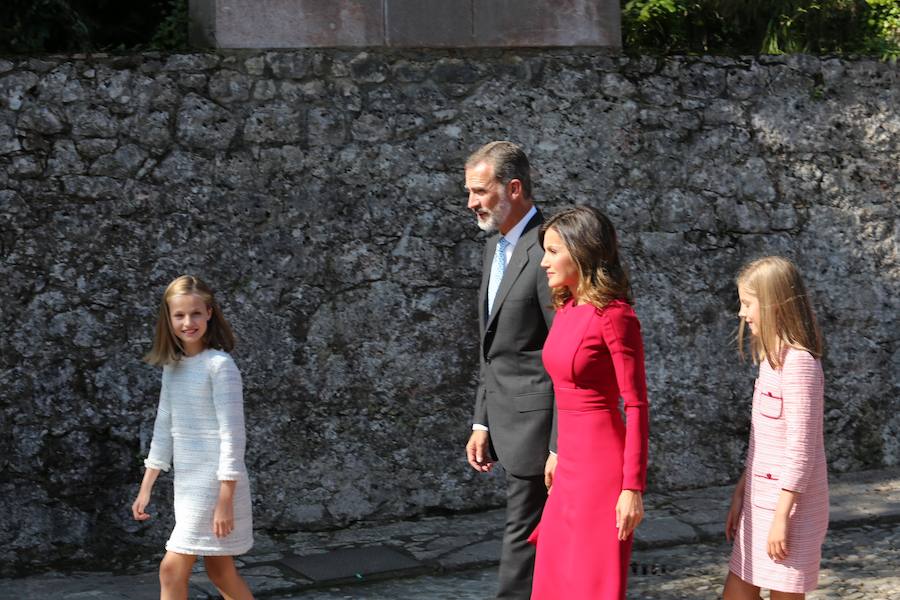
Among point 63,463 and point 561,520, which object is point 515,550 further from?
point 63,463

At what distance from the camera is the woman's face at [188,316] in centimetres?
427

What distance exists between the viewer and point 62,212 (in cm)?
571

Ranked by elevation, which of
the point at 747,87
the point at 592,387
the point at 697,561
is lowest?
the point at 697,561

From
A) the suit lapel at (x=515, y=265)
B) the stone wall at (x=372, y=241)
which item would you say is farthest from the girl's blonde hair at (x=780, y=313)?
the stone wall at (x=372, y=241)

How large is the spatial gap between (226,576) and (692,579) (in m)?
1.97

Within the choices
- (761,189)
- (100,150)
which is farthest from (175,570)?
(761,189)

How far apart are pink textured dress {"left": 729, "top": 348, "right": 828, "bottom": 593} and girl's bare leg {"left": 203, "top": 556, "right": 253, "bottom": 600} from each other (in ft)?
5.35

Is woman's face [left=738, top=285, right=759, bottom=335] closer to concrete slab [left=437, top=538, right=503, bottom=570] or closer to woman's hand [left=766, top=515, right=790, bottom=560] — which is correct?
woman's hand [left=766, top=515, right=790, bottom=560]

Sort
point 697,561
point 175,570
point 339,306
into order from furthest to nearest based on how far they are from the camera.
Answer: point 339,306 → point 697,561 → point 175,570

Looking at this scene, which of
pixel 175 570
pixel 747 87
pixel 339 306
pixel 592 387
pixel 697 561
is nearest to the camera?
pixel 592 387

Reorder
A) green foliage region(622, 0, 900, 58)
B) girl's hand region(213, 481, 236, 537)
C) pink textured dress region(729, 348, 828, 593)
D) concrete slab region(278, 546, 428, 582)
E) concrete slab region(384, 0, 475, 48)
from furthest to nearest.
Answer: green foliage region(622, 0, 900, 58) → concrete slab region(384, 0, 475, 48) → concrete slab region(278, 546, 428, 582) → girl's hand region(213, 481, 236, 537) → pink textured dress region(729, 348, 828, 593)

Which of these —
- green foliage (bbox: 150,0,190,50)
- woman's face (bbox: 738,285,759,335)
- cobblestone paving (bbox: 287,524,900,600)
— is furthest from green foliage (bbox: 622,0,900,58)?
woman's face (bbox: 738,285,759,335)

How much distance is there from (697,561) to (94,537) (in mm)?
2596

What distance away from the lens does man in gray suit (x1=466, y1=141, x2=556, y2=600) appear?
426cm
